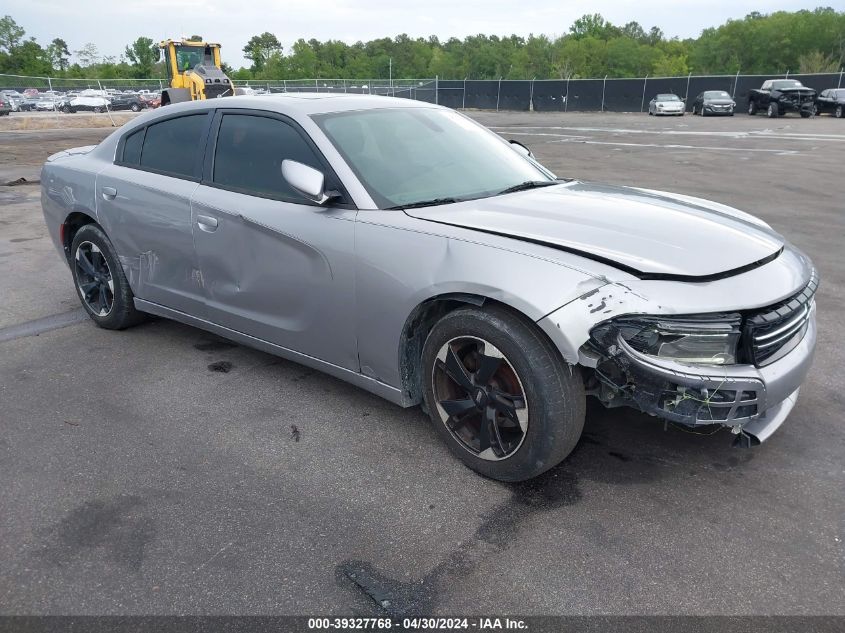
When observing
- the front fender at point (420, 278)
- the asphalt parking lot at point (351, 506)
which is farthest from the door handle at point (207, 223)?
the front fender at point (420, 278)

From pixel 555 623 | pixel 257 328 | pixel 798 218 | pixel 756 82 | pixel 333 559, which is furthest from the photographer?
pixel 756 82

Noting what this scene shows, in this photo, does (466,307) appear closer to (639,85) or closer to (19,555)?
(19,555)

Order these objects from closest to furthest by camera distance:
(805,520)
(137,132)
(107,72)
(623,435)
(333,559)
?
(333,559), (805,520), (623,435), (137,132), (107,72)

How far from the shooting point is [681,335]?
2.58 metres

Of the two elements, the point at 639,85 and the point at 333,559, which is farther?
the point at 639,85

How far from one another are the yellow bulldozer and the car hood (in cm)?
2075

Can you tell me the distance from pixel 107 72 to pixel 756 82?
94.8 meters

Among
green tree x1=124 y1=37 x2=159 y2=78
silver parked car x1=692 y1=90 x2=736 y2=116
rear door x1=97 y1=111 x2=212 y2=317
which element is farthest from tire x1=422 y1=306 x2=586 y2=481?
green tree x1=124 y1=37 x2=159 y2=78

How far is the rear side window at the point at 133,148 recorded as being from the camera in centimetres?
461

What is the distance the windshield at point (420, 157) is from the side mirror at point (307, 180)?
0.74 feet

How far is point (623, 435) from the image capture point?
3.43 metres

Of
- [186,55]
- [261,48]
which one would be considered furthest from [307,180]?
[261,48]

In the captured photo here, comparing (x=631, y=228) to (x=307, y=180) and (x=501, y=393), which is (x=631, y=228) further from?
(x=307, y=180)

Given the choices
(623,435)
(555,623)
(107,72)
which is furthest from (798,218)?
(107,72)
